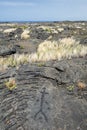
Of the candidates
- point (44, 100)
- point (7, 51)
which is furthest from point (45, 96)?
point (7, 51)

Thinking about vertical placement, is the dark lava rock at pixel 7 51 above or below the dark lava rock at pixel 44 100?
below

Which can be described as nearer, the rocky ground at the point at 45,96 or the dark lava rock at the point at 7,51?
the rocky ground at the point at 45,96

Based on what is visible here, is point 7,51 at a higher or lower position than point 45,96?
lower

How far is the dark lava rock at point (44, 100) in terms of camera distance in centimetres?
1235

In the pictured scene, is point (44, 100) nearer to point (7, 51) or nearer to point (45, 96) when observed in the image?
point (45, 96)

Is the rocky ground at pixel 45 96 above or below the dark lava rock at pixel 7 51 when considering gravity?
above

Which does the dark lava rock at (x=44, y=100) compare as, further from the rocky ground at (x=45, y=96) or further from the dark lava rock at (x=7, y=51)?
the dark lava rock at (x=7, y=51)

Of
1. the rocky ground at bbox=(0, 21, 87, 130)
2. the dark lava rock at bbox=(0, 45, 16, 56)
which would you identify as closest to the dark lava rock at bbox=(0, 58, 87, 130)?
the rocky ground at bbox=(0, 21, 87, 130)

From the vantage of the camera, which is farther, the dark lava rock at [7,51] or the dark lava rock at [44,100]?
the dark lava rock at [7,51]

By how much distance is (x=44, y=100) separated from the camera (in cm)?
1344

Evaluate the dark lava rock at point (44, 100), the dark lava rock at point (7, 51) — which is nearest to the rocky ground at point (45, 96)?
the dark lava rock at point (44, 100)

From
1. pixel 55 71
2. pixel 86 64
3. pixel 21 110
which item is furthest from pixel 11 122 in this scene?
pixel 86 64

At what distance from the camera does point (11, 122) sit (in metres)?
12.4

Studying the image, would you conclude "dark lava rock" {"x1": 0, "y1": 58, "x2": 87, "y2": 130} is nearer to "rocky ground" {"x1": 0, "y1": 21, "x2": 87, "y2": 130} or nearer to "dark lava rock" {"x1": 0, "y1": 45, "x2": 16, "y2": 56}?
"rocky ground" {"x1": 0, "y1": 21, "x2": 87, "y2": 130}
